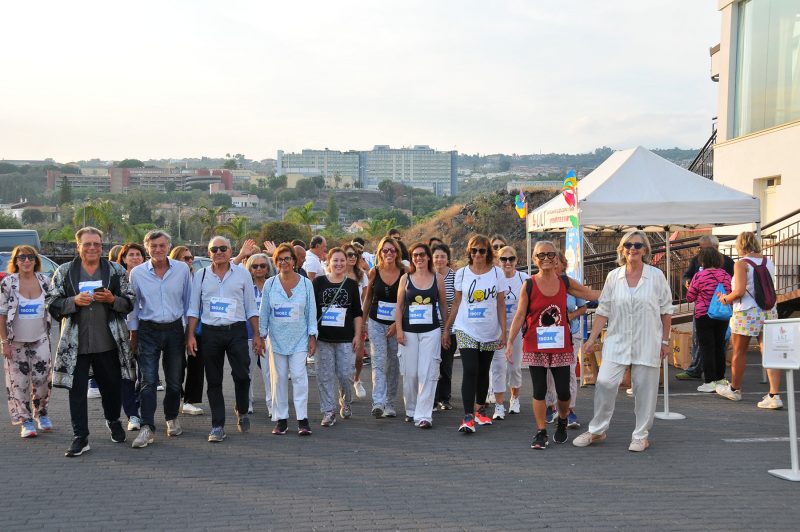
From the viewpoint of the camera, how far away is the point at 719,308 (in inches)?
428

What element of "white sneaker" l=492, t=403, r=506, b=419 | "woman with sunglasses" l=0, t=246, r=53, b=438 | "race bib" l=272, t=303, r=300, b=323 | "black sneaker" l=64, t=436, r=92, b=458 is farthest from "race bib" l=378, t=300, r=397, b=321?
"woman with sunglasses" l=0, t=246, r=53, b=438

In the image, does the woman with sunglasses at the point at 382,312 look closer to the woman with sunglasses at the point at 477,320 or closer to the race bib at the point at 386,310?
the race bib at the point at 386,310

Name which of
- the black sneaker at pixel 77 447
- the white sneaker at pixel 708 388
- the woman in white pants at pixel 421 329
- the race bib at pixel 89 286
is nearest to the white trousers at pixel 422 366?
the woman in white pants at pixel 421 329

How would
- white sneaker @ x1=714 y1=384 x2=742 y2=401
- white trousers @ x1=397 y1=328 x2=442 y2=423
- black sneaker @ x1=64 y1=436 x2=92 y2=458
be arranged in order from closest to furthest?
black sneaker @ x1=64 y1=436 x2=92 y2=458, white trousers @ x1=397 y1=328 x2=442 y2=423, white sneaker @ x1=714 y1=384 x2=742 y2=401

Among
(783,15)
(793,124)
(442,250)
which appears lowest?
(442,250)

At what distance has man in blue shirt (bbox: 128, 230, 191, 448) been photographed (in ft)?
26.7

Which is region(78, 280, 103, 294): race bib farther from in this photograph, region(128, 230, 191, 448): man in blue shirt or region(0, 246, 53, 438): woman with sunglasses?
region(0, 246, 53, 438): woman with sunglasses

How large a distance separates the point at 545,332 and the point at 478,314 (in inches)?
34.0

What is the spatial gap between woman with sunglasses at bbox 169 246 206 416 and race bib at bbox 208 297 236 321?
111cm

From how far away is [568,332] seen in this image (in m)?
7.93

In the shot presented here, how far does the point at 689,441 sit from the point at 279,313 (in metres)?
4.16

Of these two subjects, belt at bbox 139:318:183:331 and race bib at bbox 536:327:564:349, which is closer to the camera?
race bib at bbox 536:327:564:349

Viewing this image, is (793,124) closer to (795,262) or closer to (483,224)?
(795,262)

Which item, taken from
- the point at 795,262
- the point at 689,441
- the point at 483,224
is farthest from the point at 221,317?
the point at 483,224
